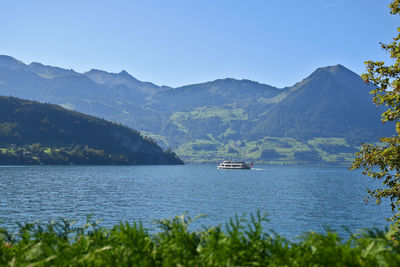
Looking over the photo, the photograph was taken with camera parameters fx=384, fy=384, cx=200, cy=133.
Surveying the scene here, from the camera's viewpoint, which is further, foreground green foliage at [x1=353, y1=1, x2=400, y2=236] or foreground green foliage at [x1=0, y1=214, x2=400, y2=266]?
foreground green foliage at [x1=353, y1=1, x2=400, y2=236]

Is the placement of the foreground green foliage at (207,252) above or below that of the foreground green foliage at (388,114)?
below

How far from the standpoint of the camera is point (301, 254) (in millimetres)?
8969

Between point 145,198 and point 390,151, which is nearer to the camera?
point 390,151

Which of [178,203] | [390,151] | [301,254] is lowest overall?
[178,203]

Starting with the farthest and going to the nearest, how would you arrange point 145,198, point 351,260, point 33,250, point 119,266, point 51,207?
point 145,198 → point 51,207 → point 33,250 → point 119,266 → point 351,260

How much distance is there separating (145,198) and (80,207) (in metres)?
21.5

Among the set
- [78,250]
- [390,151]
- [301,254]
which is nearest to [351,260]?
[301,254]

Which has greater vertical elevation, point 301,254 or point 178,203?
point 301,254

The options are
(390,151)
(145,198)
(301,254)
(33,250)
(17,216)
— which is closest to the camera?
(33,250)

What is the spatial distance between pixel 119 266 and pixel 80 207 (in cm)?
7560

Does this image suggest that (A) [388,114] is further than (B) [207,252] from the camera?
Yes

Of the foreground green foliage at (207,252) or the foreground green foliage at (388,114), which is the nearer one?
the foreground green foliage at (207,252)

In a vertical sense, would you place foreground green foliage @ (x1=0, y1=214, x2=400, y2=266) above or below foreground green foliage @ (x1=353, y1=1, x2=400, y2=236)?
below

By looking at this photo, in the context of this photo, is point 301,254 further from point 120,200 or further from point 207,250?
point 120,200
